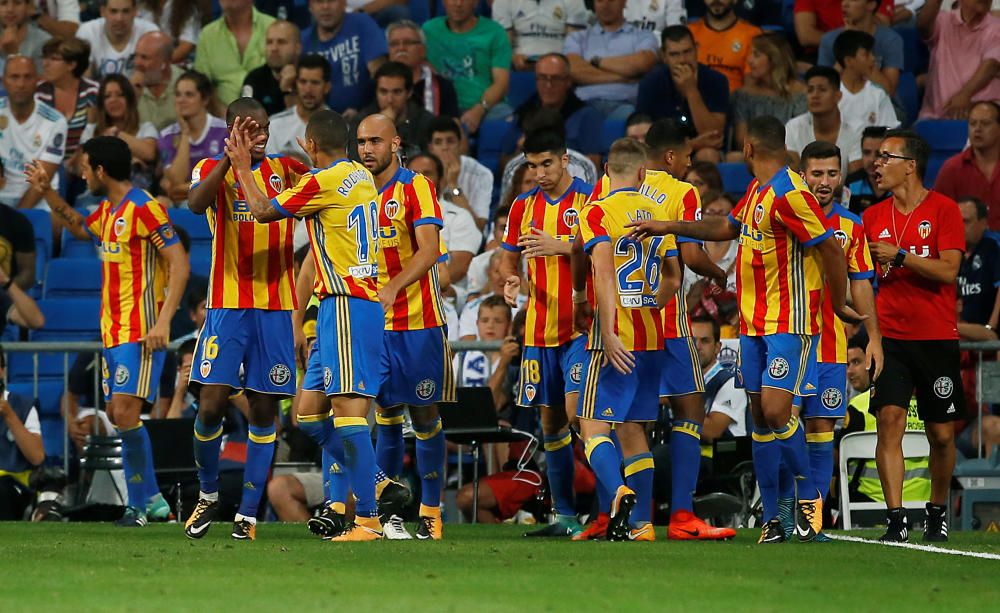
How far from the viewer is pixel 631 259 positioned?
9.64 m

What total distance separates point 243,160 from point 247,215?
860mm

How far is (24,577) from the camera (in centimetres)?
722

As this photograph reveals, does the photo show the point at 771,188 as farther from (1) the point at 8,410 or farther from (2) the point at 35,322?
(2) the point at 35,322

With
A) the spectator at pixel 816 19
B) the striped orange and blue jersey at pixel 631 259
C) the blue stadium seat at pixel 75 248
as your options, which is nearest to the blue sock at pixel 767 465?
the striped orange and blue jersey at pixel 631 259

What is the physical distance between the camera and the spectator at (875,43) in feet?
55.4

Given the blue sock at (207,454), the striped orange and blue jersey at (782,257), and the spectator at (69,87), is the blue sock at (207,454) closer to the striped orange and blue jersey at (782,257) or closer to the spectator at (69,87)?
the striped orange and blue jersey at (782,257)

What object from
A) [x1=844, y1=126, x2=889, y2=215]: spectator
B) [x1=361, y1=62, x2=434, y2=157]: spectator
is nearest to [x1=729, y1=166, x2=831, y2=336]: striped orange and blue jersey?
[x1=844, y1=126, x2=889, y2=215]: spectator

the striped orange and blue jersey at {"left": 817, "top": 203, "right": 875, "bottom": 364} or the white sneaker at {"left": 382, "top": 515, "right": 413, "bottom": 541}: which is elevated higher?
the striped orange and blue jersey at {"left": 817, "top": 203, "right": 875, "bottom": 364}

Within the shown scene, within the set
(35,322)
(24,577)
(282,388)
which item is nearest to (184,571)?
(24,577)

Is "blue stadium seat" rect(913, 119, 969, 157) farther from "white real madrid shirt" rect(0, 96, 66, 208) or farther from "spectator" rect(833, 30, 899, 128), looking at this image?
"white real madrid shirt" rect(0, 96, 66, 208)

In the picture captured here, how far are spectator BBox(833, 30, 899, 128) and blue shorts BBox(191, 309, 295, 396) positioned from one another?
26.1ft

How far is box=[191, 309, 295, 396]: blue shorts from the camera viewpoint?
966 centimetres

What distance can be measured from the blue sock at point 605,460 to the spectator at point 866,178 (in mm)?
5971

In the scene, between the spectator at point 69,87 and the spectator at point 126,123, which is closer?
the spectator at point 126,123
